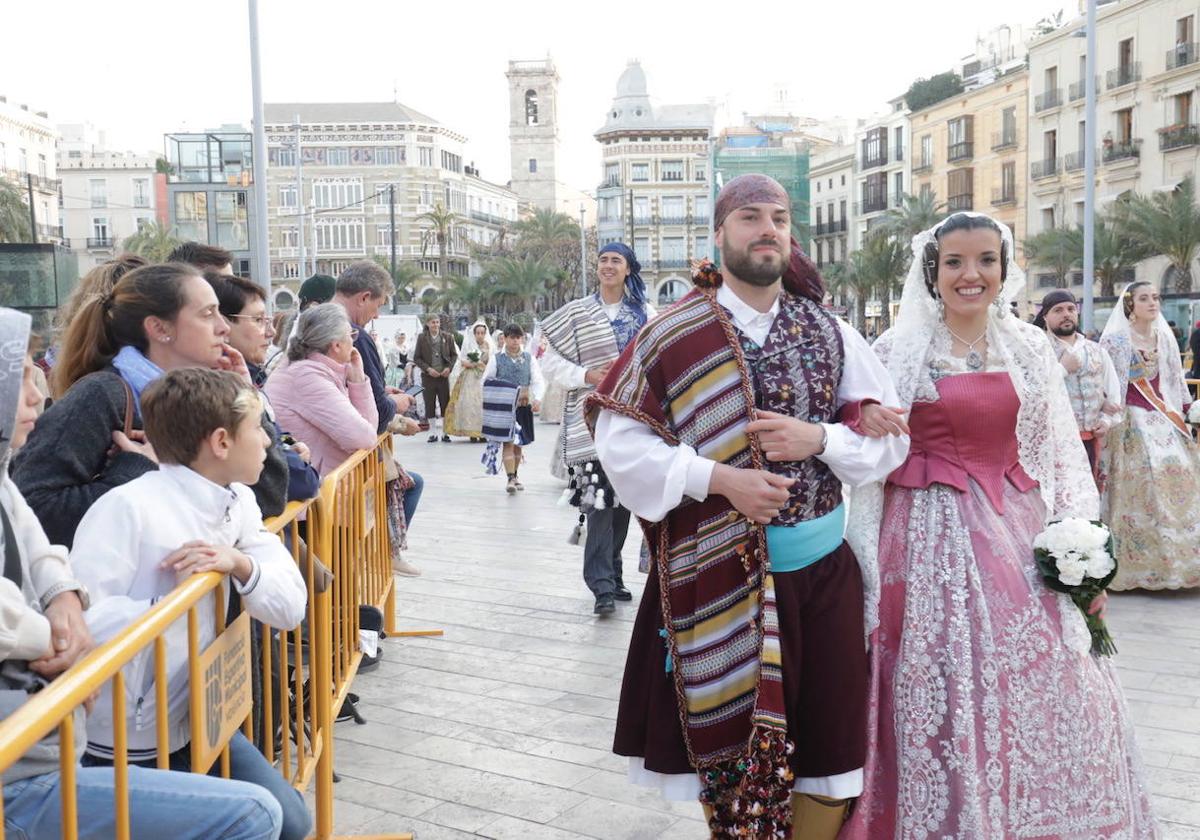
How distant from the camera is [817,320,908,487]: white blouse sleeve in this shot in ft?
10.5

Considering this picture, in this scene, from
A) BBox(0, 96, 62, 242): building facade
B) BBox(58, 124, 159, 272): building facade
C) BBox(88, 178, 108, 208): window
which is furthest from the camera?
BBox(88, 178, 108, 208): window

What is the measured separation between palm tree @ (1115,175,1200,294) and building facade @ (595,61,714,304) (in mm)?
47027

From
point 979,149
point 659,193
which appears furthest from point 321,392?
point 659,193

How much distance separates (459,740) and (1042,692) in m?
2.40

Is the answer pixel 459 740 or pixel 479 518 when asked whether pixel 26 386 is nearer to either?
pixel 459 740

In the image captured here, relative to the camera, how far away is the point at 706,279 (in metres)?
3.34

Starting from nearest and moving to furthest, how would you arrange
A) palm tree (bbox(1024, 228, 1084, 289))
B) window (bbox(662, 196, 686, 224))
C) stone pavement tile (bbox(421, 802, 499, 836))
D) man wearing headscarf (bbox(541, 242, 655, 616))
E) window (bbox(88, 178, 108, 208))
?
stone pavement tile (bbox(421, 802, 499, 836)) < man wearing headscarf (bbox(541, 242, 655, 616)) < palm tree (bbox(1024, 228, 1084, 289)) < window (bbox(662, 196, 686, 224)) < window (bbox(88, 178, 108, 208))

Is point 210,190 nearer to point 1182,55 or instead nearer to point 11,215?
point 11,215

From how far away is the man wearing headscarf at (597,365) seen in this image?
6723 millimetres

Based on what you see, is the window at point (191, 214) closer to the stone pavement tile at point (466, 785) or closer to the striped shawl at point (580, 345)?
the striped shawl at point (580, 345)

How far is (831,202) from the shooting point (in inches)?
2761

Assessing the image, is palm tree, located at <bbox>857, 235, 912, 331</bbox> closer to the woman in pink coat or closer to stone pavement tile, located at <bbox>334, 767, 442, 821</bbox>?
the woman in pink coat

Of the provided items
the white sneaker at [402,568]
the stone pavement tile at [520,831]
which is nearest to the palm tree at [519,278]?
the white sneaker at [402,568]

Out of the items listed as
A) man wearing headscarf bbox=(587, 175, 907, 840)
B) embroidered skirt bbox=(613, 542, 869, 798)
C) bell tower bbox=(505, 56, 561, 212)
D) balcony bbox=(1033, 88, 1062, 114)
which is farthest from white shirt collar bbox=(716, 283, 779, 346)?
bell tower bbox=(505, 56, 561, 212)
